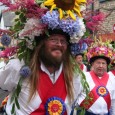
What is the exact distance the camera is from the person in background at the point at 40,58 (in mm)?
3293

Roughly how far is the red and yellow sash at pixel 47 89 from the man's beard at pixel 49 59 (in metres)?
0.11

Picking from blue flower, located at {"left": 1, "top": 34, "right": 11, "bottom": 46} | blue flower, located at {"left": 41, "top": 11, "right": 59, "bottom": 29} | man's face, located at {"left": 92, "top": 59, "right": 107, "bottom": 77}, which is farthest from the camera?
man's face, located at {"left": 92, "top": 59, "right": 107, "bottom": 77}

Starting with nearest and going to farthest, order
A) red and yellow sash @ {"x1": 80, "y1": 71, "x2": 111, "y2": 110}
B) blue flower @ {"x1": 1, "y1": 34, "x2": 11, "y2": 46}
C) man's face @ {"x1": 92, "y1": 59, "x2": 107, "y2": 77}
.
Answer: blue flower @ {"x1": 1, "y1": 34, "x2": 11, "y2": 46} < red and yellow sash @ {"x1": 80, "y1": 71, "x2": 111, "y2": 110} < man's face @ {"x1": 92, "y1": 59, "x2": 107, "y2": 77}

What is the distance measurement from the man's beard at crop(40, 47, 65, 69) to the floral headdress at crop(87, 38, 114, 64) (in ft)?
5.21

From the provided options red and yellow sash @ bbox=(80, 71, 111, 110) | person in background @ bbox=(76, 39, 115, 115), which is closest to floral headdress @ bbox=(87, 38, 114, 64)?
person in background @ bbox=(76, 39, 115, 115)

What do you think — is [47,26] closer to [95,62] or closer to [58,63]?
[58,63]

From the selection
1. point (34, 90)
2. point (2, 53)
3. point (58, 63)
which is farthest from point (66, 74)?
point (2, 53)

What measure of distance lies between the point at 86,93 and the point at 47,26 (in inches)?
33.8

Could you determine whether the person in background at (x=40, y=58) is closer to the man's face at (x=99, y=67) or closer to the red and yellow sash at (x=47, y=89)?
the red and yellow sash at (x=47, y=89)

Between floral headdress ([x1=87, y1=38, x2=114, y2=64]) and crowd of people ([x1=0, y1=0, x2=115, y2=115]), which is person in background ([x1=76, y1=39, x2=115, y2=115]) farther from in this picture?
crowd of people ([x1=0, y1=0, x2=115, y2=115])

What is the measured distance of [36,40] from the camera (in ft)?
11.1

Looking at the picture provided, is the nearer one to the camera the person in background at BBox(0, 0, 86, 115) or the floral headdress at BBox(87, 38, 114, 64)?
the person in background at BBox(0, 0, 86, 115)

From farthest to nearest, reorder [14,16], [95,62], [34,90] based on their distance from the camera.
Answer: [95,62]
[14,16]
[34,90]

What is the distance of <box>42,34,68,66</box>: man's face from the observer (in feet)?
10.8
